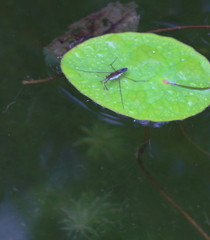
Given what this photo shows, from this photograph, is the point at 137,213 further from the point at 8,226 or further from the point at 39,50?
the point at 39,50

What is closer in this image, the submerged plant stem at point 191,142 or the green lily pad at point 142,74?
the green lily pad at point 142,74

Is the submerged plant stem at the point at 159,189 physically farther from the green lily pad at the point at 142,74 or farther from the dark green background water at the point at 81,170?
the green lily pad at the point at 142,74

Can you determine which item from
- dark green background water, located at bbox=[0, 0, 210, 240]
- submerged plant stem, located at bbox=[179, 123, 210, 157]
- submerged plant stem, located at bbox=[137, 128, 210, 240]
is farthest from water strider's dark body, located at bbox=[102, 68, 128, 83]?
submerged plant stem, located at bbox=[179, 123, 210, 157]

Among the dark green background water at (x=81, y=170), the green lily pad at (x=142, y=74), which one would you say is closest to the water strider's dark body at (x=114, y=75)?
the green lily pad at (x=142, y=74)

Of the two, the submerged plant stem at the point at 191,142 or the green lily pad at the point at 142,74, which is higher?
the green lily pad at the point at 142,74

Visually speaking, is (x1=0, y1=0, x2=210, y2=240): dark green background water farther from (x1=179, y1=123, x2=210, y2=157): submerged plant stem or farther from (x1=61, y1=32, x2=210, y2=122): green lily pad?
(x1=61, y1=32, x2=210, y2=122): green lily pad

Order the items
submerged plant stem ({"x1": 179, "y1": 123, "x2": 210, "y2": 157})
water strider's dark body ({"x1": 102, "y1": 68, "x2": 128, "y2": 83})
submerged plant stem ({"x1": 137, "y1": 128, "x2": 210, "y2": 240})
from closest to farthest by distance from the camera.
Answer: submerged plant stem ({"x1": 137, "y1": 128, "x2": 210, "y2": 240}) < water strider's dark body ({"x1": 102, "y1": 68, "x2": 128, "y2": 83}) < submerged plant stem ({"x1": 179, "y1": 123, "x2": 210, "y2": 157})
